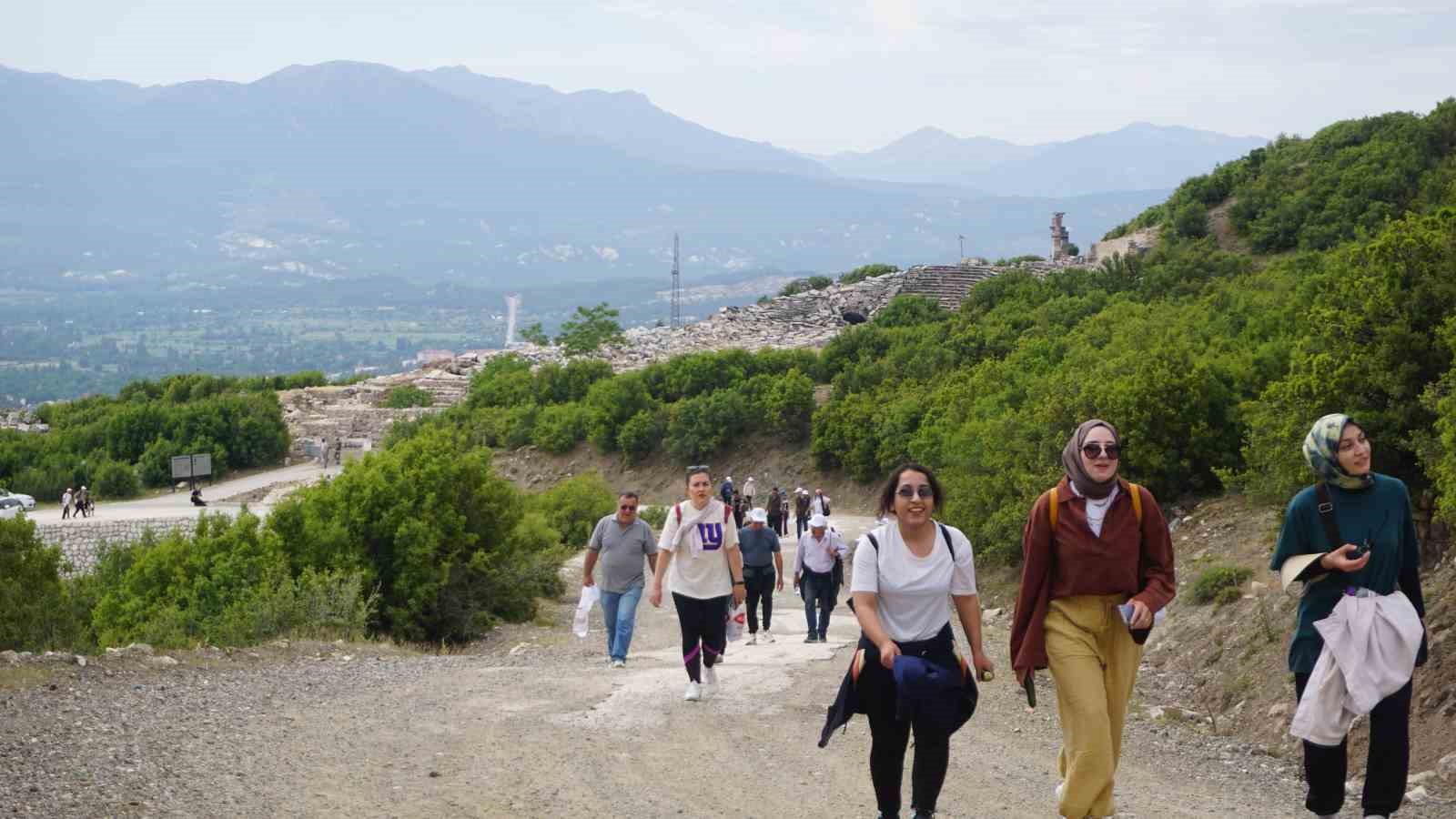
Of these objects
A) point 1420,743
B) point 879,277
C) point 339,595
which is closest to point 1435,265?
point 1420,743

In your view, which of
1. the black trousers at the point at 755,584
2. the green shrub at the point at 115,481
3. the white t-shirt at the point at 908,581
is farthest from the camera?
the green shrub at the point at 115,481

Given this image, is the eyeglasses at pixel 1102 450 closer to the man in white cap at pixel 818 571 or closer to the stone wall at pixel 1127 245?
the man in white cap at pixel 818 571

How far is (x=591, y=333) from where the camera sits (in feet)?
229

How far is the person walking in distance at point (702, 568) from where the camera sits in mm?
10961

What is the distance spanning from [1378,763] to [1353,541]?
98 cm

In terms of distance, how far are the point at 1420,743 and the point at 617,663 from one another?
20.5 feet

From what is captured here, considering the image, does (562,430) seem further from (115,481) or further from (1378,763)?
(1378,763)

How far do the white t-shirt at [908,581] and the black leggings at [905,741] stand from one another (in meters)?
0.08

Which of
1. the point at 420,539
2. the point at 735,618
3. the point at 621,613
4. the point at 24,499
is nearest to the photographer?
the point at 735,618

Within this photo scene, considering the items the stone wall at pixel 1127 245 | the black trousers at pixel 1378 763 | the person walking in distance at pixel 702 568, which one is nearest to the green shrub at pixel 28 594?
the person walking in distance at pixel 702 568

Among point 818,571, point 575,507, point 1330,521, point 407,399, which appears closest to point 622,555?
point 818,571

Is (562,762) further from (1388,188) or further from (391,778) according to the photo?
(1388,188)

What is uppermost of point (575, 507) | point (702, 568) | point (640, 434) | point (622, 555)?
point (702, 568)

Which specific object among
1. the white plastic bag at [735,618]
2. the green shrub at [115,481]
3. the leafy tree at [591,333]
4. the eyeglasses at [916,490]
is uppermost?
the eyeglasses at [916,490]
